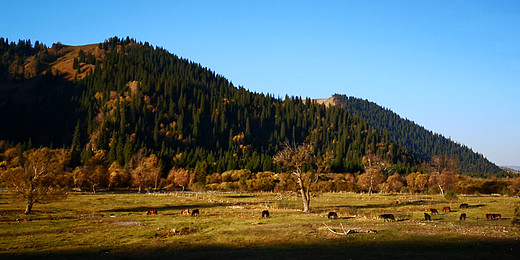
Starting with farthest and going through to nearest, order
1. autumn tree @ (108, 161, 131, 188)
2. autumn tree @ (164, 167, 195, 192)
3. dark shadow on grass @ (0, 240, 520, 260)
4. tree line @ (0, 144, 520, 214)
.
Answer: autumn tree @ (164, 167, 195, 192), autumn tree @ (108, 161, 131, 188), tree line @ (0, 144, 520, 214), dark shadow on grass @ (0, 240, 520, 260)

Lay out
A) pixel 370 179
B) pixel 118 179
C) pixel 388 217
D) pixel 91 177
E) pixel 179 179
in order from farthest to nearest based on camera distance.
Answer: pixel 179 179 → pixel 118 179 → pixel 370 179 → pixel 91 177 → pixel 388 217

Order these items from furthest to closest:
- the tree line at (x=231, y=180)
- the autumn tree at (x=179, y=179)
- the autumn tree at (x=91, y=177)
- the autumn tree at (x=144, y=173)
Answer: the autumn tree at (x=179, y=179), the autumn tree at (x=144, y=173), the autumn tree at (x=91, y=177), the tree line at (x=231, y=180)

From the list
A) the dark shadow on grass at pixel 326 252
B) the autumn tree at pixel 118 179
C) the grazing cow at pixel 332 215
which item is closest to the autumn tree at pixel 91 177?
the autumn tree at pixel 118 179

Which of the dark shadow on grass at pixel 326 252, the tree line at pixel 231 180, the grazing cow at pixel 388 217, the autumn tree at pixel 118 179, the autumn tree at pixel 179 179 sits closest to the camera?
the dark shadow on grass at pixel 326 252

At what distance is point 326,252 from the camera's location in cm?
2342

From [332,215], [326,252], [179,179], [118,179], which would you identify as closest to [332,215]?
[332,215]

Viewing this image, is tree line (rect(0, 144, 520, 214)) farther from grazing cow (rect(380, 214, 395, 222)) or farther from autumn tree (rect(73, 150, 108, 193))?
grazing cow (rect(380, 214, 395, 222))

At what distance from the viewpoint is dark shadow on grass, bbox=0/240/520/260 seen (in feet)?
71.3

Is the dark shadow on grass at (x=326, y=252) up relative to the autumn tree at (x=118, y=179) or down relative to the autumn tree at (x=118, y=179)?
up

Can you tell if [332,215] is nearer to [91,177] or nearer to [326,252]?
[326,252]

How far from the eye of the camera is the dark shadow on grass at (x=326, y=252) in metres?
21.7

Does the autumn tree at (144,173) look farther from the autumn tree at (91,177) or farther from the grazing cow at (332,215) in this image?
the grazing cow at (332,215)

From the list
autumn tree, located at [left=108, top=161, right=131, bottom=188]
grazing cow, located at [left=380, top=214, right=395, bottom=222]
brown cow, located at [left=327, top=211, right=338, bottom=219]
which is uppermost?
grazing cow, located at [left=380, top=214, right=395, bottom=222]

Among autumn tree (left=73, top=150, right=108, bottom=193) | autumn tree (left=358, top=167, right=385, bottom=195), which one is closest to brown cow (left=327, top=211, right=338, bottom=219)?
autumn tree (left=358, top=167, right=385, bottom=195)
